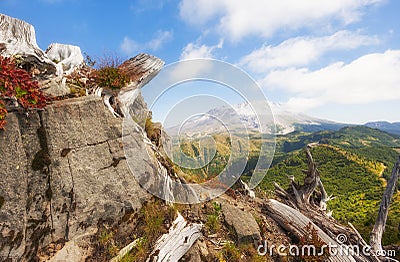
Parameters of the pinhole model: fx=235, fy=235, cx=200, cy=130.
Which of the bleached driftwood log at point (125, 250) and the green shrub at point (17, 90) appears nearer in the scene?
the green shrub at point (17, 90)

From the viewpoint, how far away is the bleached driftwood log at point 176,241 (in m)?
5.84

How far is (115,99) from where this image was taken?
7988 millimetres

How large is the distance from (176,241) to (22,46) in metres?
7.31

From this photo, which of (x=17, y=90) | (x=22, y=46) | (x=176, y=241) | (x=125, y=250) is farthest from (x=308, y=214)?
(x=22, y=46)

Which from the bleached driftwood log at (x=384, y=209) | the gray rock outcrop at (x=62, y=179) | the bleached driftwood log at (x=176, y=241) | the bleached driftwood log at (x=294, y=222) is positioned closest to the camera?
the gray rock outcrop at (x=62, y=179)

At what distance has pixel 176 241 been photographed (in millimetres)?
6188

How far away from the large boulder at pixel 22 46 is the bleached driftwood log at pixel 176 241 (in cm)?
605

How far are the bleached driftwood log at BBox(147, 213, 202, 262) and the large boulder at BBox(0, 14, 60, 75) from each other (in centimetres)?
605

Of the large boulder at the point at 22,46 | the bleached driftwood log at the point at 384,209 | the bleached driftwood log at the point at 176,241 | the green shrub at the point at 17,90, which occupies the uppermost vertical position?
the large boulder at the point at 22,46

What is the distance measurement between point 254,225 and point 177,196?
2.63 metres

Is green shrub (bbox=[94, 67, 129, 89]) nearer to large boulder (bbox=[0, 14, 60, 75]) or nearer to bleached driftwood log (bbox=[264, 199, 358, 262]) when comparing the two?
large boulder (bbox=[0, 14, 60, 75])

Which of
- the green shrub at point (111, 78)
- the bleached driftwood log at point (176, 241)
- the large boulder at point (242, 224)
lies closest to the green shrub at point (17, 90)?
the green shrub at point (111, 78)

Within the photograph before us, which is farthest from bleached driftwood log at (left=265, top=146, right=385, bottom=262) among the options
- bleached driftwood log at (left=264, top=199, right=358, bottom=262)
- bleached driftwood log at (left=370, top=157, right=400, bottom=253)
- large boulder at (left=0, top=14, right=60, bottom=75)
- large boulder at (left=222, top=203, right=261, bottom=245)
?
large boulder at (left=0, top=14, right=60, bottom=75)

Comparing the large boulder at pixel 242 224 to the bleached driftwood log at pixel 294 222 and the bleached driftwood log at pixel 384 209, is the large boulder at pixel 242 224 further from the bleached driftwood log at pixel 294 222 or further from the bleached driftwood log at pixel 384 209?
the bleached driftwood log at pixel 384 209
